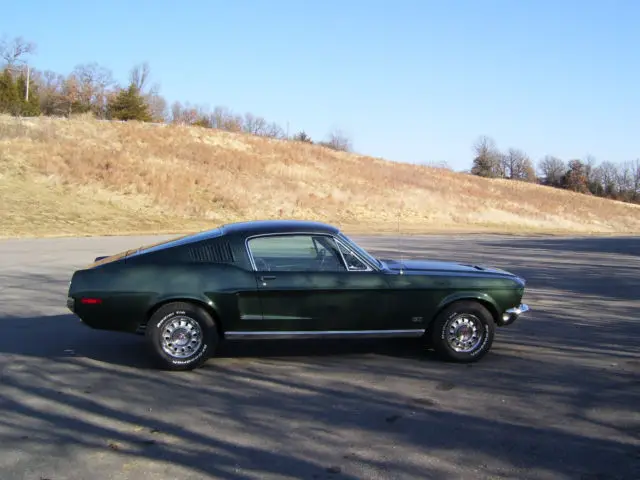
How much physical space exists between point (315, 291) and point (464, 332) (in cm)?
163

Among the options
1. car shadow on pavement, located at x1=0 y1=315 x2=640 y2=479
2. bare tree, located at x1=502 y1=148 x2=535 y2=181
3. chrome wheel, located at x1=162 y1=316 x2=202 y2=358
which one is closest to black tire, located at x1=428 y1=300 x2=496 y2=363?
car shadow on pavement, located at x1=0 y1=315 x2=640 y2=479

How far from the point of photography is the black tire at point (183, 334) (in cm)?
626

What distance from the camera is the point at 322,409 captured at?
5.27 meters

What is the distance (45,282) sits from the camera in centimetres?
1235

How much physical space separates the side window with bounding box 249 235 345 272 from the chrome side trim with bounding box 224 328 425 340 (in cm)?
63

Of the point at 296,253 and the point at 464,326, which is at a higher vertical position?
the point at 296,253

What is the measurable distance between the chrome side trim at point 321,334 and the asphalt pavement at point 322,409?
321mm

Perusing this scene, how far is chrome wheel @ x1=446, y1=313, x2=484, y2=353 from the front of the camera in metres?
6.62

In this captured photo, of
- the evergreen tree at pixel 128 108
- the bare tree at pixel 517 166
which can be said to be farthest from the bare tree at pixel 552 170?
the evergreen tree at pixel 128 108

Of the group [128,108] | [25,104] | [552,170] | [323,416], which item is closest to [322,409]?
[323,416]

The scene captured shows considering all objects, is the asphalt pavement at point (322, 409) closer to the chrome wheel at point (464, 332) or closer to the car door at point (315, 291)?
the chrome wheel at point (464, 332)

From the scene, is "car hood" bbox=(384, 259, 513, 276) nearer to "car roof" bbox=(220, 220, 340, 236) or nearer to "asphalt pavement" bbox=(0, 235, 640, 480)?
"car roof" bbox=(220, 220, 340, 236)

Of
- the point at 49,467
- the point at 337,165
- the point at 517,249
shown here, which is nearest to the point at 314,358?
the point at 49,467

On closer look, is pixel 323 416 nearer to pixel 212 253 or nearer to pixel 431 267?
pixel 212 253
